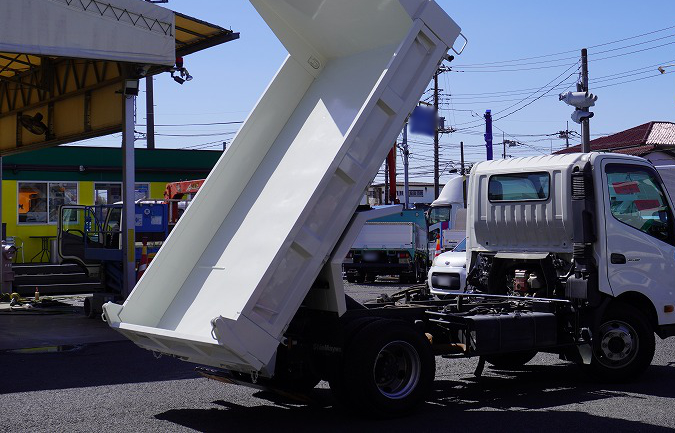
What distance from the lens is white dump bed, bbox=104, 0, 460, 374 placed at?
692 cm

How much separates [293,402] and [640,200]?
470cm

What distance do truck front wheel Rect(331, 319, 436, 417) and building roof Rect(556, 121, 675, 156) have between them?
2624 centimetres

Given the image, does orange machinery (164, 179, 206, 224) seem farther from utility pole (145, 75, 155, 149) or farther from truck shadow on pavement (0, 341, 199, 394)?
utility pole (145, 75, 155, 149)

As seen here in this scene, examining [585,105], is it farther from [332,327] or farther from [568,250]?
[332,327]

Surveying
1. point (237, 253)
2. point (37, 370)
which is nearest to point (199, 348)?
point (237, 253)

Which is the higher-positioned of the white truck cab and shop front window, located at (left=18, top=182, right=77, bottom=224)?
shop front window, located at (left=18, top=182, right=77, bottom=224)

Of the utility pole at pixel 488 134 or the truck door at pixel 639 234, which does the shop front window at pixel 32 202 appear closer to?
the utility pole at pixel 488 134

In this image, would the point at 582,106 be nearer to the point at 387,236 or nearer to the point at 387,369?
the point at 387,236

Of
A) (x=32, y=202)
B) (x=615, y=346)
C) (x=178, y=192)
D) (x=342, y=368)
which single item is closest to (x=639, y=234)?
(x=615, y=346)

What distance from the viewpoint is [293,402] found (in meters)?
8.30

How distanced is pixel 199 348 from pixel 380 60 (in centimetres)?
331

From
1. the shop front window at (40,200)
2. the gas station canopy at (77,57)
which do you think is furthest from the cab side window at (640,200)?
the shop front window at (40,200)

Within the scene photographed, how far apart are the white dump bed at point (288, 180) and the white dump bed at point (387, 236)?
17742 millimetres

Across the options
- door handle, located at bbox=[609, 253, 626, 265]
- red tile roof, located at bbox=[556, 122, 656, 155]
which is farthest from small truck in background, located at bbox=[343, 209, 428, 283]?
door handle, located at bbox=[609, 253, 626, 265]
